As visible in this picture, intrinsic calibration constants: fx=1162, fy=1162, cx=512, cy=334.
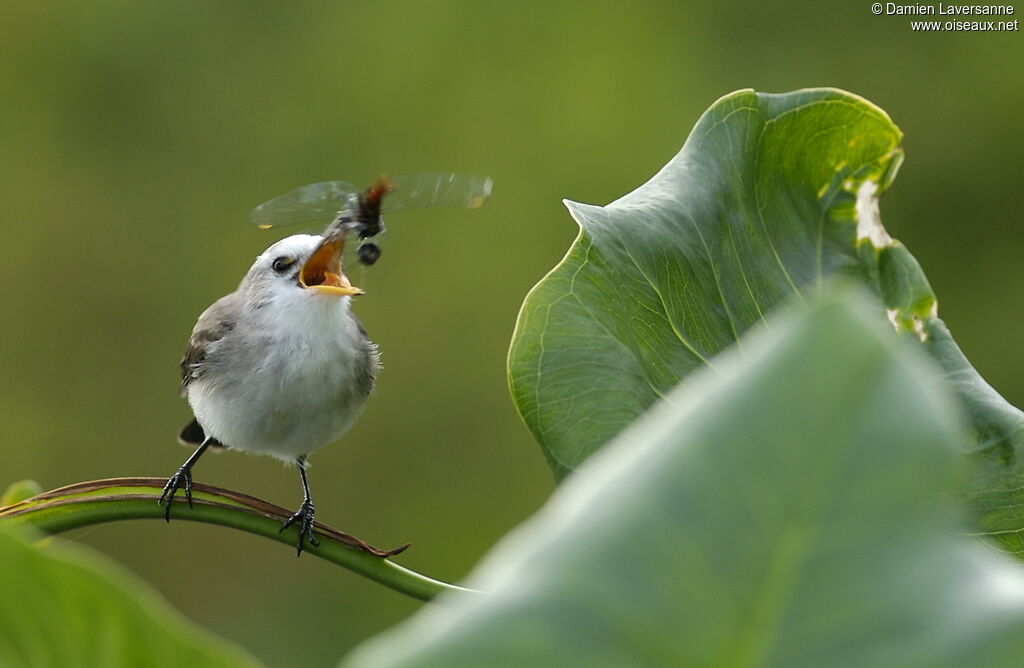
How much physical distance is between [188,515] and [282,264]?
816 millimetres

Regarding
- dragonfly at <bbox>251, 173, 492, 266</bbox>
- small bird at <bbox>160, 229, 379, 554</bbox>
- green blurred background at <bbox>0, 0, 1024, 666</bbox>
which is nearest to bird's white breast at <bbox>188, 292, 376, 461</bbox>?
small bird at <bbox>160, 229, 379, 554</bbox>

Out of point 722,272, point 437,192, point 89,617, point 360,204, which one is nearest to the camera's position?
point 89,617

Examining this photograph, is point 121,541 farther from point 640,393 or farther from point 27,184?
point 640,393

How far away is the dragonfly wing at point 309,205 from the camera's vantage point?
4.27 ft

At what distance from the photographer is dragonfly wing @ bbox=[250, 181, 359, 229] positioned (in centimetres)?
130

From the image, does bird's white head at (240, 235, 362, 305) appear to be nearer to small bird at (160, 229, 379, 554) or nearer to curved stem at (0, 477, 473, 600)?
small bird at (160, 229, 379, 554)

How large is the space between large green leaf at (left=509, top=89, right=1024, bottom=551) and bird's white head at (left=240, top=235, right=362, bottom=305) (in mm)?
626

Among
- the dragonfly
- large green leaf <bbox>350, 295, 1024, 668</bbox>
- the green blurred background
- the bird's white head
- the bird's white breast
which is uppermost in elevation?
the green blurred background

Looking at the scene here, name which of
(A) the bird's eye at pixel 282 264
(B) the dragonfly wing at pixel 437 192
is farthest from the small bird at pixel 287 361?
(B) the dragonfly wing at pixel 437 192

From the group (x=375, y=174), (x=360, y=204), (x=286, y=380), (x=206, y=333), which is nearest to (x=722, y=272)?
(x=360, y=204)

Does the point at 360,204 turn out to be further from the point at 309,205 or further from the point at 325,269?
the point at 325,269

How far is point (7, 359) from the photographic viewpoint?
491 cm

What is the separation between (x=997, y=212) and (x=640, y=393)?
4.16 m

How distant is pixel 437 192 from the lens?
4.34ft
